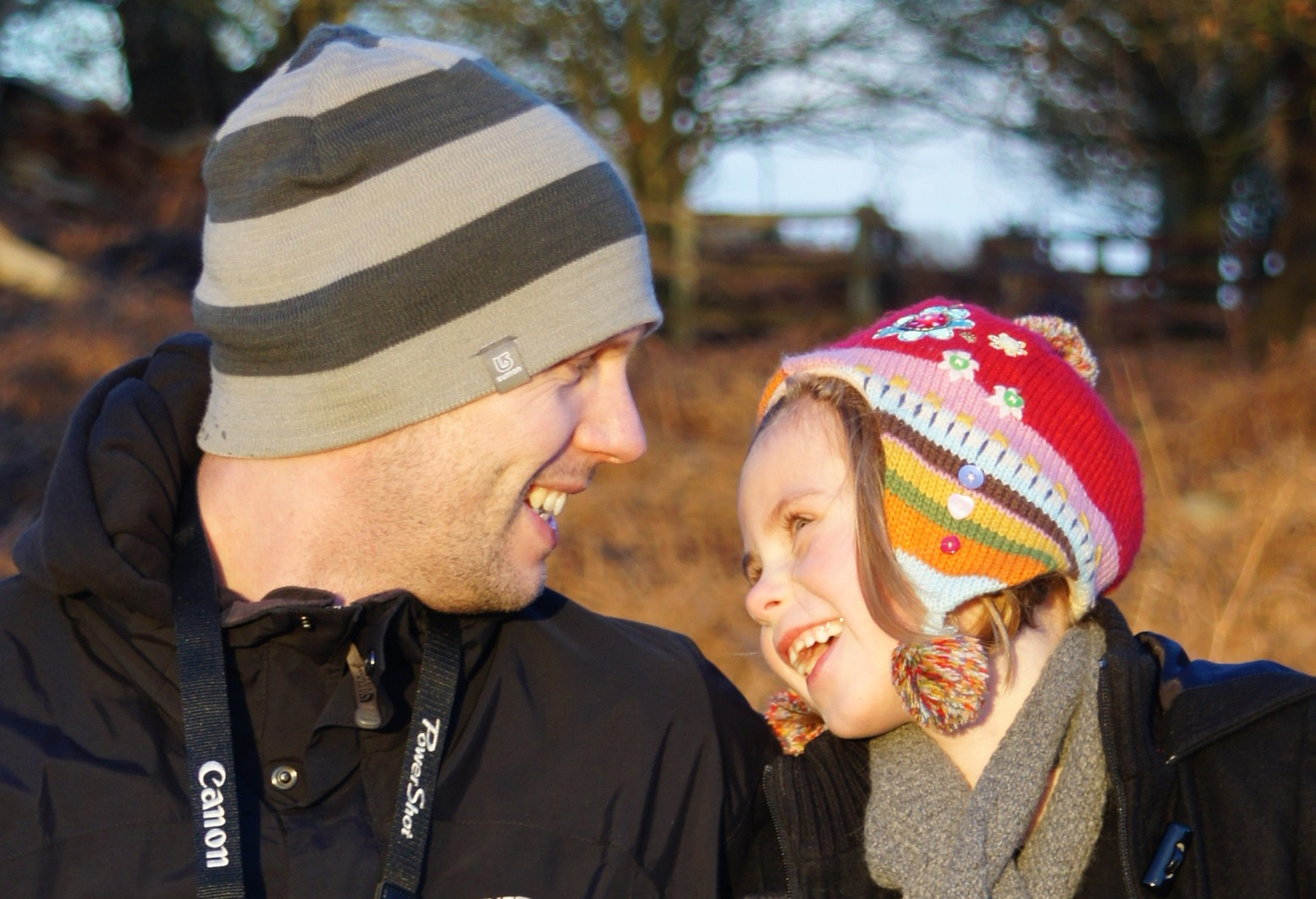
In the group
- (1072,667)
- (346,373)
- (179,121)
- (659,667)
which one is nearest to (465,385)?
(346,373)

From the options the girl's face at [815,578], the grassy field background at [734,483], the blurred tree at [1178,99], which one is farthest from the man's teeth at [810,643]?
the blurred tree at [1178,99]

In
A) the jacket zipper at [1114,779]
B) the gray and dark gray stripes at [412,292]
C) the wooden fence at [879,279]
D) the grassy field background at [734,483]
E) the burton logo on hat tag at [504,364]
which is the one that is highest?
the gray and dark gray stripes at [412,292]

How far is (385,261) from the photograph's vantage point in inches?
104

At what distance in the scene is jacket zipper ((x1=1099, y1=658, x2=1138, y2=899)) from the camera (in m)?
2.30

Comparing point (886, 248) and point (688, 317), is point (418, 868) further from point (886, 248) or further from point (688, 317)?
point (886, 248)

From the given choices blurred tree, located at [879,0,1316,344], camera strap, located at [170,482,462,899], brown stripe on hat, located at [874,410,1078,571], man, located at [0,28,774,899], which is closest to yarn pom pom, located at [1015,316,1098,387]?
brown stripe on hat, located at [874,410,1078,571]

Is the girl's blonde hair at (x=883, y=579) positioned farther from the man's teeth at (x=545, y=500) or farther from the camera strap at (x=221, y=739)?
the camera strap at (x=221, y=739)

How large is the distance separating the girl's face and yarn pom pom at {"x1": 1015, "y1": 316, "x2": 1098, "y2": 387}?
1.63 feet

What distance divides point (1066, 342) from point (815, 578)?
0.73 m

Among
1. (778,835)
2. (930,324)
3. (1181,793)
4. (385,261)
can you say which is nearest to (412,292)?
(385,261)

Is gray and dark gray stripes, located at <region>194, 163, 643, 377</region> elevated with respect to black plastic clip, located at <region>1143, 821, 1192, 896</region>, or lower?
elevated

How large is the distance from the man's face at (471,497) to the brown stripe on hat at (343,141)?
495mm

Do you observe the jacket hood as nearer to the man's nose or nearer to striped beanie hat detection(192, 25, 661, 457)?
striped beanie hat detection(192, 25, 661, 457)

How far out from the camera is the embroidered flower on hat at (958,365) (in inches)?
99.7
